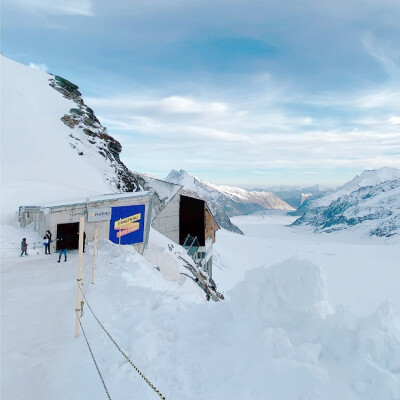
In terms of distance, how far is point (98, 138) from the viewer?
52.8 metres

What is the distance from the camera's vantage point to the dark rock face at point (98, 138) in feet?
156

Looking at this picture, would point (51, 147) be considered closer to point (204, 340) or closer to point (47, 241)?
point (47, 241)

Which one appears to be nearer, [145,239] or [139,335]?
[139,335]

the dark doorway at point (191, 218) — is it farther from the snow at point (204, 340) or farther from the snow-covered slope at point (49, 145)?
the snow at point (204, 340)

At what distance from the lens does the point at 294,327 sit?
18.6 ft

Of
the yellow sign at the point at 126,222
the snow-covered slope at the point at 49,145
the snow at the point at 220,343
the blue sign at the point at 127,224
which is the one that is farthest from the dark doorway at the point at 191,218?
the snow at the point at 220,343

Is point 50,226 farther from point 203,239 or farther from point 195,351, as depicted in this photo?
point 203,239

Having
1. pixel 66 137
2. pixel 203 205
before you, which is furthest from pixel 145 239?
pixel 66 137

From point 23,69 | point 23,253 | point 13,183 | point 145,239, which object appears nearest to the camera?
point 23,253

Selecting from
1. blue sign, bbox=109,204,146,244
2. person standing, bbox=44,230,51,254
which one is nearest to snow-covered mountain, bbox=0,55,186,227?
person standing, bbox=44,230,51,254

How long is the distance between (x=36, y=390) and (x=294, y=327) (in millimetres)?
5079

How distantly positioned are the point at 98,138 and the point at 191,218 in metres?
30.3

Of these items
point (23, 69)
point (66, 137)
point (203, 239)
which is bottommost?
point (203, 239)

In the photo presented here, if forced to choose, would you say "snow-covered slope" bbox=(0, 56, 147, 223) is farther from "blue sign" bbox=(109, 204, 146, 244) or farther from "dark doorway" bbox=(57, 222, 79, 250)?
"blue sign" bbox=(109, 204, 146, 244)
